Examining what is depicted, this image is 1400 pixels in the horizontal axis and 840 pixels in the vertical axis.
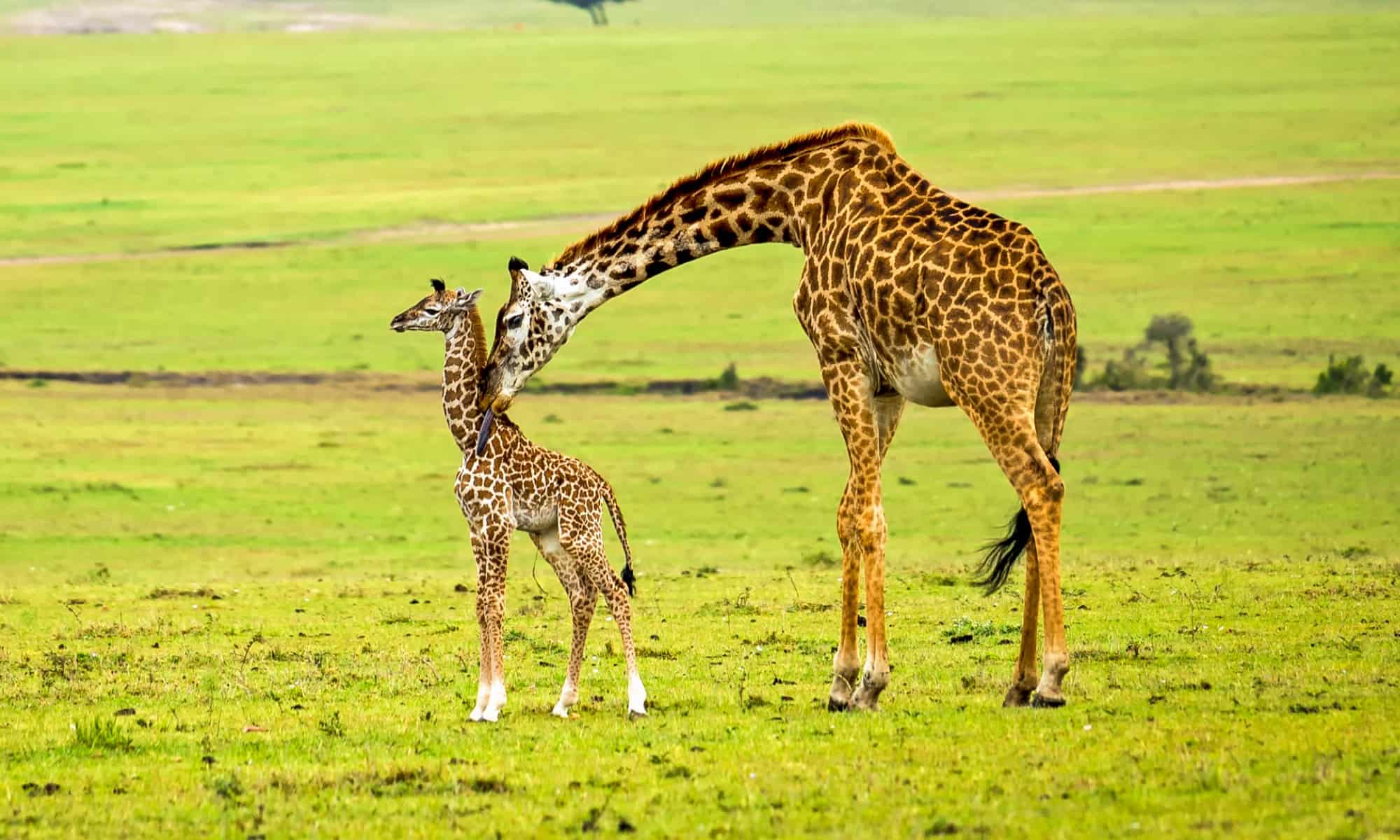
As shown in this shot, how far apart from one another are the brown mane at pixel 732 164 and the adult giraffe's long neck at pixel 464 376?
1.22 feet

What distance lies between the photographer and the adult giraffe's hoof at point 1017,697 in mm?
11266

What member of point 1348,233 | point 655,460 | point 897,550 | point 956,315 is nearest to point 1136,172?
point 1348,233

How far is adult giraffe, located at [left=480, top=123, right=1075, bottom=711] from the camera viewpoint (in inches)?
426

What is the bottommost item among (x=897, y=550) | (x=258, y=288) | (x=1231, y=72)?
(x=897, y=550)

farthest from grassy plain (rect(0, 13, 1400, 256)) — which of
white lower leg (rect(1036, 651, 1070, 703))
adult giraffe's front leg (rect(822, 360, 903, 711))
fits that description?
white lower leg (rect(1036, 651, 1070, 703))

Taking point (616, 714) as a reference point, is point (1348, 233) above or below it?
above

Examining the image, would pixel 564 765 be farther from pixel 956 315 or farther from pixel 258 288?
pixel 258 288

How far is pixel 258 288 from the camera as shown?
1869 inches

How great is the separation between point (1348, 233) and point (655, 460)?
88.4 feet

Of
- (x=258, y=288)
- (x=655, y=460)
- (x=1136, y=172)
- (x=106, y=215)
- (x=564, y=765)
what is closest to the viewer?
(x=564, y=765)

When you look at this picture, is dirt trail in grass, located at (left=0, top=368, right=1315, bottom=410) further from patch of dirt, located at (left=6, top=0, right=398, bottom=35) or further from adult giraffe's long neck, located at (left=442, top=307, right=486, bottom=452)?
patch of dirt, located at (left=6, top=0, right=398, bottom=35)

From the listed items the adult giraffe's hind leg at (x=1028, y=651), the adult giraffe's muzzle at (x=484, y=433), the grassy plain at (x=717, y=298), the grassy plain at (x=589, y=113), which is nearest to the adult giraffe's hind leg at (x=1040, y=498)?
the adult giraffe's hind leg at (x=1028, y=651)

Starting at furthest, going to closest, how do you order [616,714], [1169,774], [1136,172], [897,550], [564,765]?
[1136,172]
[897,550]
[616,714]
[564,765]
[1169,774]

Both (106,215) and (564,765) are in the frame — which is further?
(106,215)
